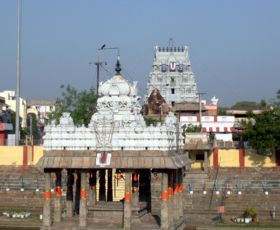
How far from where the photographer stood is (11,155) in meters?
49.0

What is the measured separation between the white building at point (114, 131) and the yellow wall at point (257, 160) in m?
23.7

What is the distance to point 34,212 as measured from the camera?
37.0m

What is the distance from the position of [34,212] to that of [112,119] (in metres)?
15.5

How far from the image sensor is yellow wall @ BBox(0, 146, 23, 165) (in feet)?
160

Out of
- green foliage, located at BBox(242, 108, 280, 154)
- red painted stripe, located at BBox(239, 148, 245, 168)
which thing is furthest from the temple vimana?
red painted stripe, located at BBox(239, 148, 245, 168)

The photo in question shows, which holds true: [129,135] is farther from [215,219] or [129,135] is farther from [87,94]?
[87,94]

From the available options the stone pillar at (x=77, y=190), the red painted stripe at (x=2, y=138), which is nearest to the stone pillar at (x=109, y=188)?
the stone pillar at (x=77, y=190)

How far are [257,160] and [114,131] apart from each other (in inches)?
1016

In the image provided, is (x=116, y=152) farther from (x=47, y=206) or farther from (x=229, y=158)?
(x=229, y=158)

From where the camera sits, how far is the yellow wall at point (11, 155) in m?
48.9

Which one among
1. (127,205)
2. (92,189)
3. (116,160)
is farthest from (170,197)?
(92,189)

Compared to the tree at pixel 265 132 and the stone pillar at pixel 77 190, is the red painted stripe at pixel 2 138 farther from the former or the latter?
the stone pillar at pixel 77 190

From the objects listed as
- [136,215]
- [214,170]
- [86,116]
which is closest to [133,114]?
[136,215]

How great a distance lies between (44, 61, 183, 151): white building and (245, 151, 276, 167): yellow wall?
23.7m
